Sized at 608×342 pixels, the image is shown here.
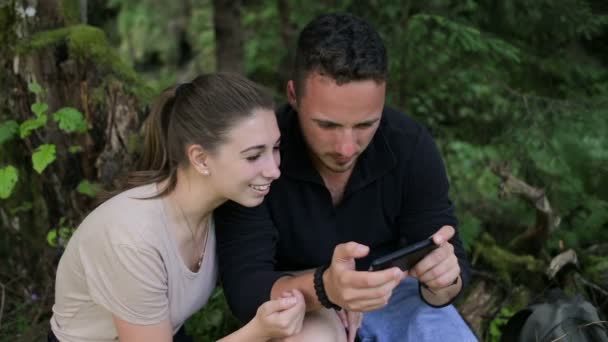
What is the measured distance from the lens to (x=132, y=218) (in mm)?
2117

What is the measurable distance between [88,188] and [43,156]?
302 mm

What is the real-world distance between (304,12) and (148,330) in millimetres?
3492

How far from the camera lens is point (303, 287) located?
2287mm

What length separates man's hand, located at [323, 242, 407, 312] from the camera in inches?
75.2

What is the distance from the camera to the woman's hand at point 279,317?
6.93 feet

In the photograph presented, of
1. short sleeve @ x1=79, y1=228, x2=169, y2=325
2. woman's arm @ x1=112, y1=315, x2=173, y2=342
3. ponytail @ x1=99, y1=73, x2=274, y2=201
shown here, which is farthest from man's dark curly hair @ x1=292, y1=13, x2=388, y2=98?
woman's arm @ x1=112, y1=315, x2=173, y2=342

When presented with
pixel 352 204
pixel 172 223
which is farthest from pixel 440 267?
pixel 172 223

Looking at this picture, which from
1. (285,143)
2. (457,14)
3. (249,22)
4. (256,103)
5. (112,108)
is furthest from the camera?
(249,22)

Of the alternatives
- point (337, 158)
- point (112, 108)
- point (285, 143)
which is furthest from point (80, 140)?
point (337, 158)

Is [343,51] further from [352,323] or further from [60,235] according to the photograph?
[60,235]

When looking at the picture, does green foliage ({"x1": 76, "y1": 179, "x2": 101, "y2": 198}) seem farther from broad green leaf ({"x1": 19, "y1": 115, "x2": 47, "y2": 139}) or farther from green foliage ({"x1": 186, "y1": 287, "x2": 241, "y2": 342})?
green foliage ({"x1": 186, "y1": 287, "x2": 241, "y2": 342})

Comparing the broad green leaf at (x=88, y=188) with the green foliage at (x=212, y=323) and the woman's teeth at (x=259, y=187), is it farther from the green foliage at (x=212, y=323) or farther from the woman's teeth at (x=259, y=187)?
the woman's teeth at (x=259, y=187)

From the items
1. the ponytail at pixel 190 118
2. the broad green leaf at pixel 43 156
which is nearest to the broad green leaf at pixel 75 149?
the broad green leaf at pixel 43 156

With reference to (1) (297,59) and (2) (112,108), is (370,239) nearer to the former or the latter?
(1) (297,59)
